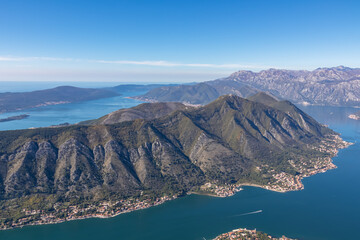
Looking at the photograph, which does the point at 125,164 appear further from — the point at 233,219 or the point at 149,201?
the point at 233,219

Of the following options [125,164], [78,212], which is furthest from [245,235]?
[125,164]

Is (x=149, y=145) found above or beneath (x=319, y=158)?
above

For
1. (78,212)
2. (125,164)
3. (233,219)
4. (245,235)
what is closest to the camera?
(245,235)

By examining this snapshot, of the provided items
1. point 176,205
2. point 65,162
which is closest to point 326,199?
point 176,205

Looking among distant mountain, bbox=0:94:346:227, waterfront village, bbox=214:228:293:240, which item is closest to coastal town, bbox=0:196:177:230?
distant mountain, bbox=0:94:346:227

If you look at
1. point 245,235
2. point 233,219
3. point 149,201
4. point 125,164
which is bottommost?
point 233,219

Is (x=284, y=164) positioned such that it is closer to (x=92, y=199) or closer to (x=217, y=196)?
(x=217, y=196)

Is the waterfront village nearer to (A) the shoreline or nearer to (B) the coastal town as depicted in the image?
(A) the shoreline

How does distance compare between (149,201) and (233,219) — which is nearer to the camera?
(233,219)

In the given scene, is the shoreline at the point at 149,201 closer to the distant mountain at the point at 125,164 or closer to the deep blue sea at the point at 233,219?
the distant mountain at the point at 125,164
